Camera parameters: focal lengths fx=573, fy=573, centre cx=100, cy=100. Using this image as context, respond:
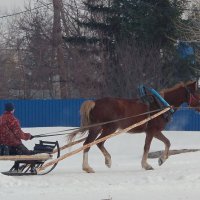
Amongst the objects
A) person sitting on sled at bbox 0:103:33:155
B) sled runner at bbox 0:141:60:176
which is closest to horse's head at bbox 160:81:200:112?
sled runner at bbox 0:141:60:176

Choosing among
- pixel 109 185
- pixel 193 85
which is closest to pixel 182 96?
pixel 193 85

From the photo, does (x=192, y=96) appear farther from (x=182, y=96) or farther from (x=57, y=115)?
(x=57, y=115)

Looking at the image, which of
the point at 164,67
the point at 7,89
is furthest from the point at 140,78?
the point at 7,89

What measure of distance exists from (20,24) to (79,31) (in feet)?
32.0

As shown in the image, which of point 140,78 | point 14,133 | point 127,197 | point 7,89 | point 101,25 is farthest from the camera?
point 7,89

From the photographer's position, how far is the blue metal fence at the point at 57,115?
30.0 metres

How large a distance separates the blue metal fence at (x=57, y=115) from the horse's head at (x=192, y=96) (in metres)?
15.8

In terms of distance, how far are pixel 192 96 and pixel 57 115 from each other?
54.4 ft

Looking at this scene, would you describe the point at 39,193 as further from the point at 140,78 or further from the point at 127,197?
the point at 140,78

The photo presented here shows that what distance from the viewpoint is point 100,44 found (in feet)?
130

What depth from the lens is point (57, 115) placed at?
30109 millimetres

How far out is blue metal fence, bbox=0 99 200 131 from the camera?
98.3ft

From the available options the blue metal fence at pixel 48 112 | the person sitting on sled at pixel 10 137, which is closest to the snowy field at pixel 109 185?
the person sitting on sled at pixel 10 137

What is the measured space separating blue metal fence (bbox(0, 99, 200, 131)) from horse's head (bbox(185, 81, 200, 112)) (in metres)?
15.8
